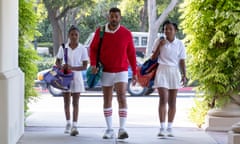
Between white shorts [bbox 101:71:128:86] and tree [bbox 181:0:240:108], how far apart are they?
1.79 meters

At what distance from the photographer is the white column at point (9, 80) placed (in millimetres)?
5973

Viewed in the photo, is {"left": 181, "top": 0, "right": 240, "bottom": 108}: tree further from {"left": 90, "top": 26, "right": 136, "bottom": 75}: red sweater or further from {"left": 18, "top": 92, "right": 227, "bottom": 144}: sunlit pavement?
{"left": 90, "top": 26, "right": 136, "bottom": 75}: red sweater

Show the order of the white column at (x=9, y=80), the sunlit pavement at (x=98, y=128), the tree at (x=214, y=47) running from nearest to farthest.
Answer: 1. the white column at (x=9, y=80)
2. the sunlit pavement at (x=98, y=128)
3. the tree at (x=214, y=47)

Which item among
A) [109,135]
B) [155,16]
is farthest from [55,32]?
[109,135]

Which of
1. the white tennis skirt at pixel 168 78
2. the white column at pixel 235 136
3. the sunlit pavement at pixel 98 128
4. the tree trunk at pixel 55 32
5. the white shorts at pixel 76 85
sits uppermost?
the tree trunk at pixel 55 32

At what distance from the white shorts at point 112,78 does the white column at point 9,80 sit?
1.19 metres

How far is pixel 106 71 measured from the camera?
7129 millimetres

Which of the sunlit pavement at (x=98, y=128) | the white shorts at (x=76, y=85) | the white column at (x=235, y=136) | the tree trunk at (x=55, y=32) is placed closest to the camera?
the white column at (x=235, y=136)

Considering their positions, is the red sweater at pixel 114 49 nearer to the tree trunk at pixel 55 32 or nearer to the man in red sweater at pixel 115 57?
the man in red sweater at pixel 115 57

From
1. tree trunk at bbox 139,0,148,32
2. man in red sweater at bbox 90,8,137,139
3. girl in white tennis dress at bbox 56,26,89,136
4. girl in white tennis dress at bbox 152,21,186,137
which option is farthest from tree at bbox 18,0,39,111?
tree trunk at bbox 139,0,148,32

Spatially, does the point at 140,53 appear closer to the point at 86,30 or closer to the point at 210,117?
the point at 86,30

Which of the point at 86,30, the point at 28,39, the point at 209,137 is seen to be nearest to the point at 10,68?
the point at 28,39

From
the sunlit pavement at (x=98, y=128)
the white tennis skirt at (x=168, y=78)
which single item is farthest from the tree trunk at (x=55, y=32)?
the white tennis skirt at (x=168, y=78)

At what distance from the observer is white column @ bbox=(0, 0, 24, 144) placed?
5.97 meters
